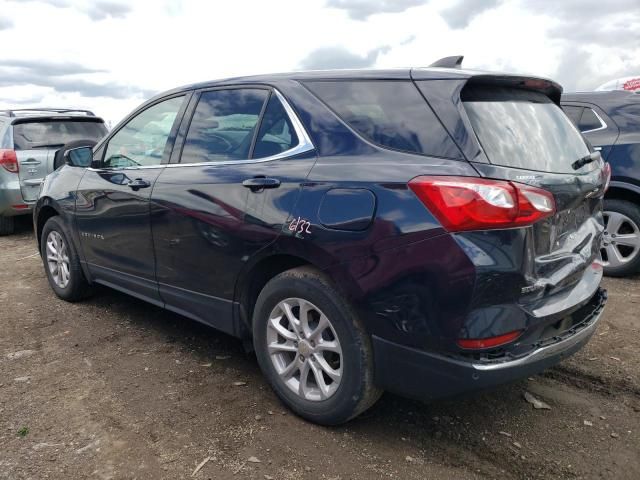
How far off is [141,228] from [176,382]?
3.38ft

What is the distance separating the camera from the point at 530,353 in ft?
7.78

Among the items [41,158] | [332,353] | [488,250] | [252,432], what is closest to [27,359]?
[252,432]

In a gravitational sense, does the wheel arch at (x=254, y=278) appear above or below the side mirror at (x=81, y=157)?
below

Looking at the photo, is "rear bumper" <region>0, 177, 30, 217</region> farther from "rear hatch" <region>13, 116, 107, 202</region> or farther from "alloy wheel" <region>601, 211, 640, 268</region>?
"alloy wheel" <region>601, 211, 640, 268</region>

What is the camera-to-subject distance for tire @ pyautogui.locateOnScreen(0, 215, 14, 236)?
8023 millimetres

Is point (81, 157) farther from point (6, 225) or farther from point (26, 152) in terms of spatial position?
point (6, 225)

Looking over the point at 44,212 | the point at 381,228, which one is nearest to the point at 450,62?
the point at 381,228

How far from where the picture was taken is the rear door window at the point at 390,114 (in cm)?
245

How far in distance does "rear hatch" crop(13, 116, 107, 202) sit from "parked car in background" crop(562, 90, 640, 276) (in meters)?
6.70

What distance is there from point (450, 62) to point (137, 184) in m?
2.11

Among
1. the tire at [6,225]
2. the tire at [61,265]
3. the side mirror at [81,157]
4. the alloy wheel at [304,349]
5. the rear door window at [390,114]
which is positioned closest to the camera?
the rear door window at [390,114]

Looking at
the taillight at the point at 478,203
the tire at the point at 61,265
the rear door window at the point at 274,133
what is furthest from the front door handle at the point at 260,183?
the tire at the point at 61,265

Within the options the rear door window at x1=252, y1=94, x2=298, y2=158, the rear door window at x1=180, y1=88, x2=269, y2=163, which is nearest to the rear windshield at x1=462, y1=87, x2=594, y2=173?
the rear door window at x1=252, y1=94, x2=298, y2=158

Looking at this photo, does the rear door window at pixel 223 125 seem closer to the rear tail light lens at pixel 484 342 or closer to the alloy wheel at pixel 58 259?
the rear tail light lens at pixel 484 342
